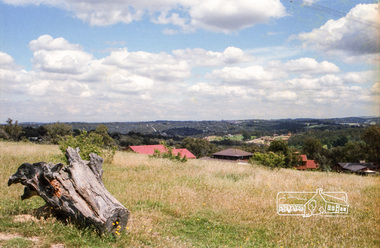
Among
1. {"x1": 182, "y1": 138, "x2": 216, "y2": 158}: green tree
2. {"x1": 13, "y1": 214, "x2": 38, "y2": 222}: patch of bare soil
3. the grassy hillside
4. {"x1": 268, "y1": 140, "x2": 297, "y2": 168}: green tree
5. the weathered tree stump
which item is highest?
the weathered tree stump

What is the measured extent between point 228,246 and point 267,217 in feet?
6.16

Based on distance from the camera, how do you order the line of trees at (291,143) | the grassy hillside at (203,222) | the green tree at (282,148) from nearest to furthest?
the grassy hillside at (203,222) < the line of trees at (291,143) < the green tree at (282,148)

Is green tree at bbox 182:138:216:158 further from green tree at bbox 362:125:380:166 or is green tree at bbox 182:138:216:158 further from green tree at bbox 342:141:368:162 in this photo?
green tree at bbox 362:125:380:166

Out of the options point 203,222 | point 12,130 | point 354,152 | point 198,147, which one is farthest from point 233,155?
point 203,222

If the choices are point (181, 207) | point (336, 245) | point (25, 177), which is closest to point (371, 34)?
point (336, 245)

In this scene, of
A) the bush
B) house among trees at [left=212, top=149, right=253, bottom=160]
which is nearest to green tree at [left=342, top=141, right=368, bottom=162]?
house among trees at [left=212, top=149, right=253, bottom=160]

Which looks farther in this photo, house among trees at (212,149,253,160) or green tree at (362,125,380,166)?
house among trees at (212,149,253,160)

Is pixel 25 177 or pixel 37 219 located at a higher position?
pixel 25 177

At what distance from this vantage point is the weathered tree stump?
5062 mm

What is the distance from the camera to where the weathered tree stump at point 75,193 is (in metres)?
5.06

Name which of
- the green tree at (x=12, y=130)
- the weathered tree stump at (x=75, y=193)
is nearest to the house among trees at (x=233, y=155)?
the green tree at (x=12, y=130)

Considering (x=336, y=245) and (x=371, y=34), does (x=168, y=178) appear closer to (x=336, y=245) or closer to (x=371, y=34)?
(x=336, y=245)

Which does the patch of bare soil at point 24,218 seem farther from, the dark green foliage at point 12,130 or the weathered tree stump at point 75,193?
the dark green foliage at point 12,130

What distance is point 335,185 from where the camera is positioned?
36.0 ft
